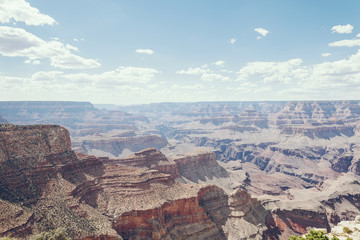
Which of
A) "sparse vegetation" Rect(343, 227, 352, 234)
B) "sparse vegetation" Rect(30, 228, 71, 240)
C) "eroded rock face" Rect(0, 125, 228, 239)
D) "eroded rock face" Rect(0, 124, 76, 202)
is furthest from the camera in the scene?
"eroded rock face" Rect(0, 124, 76, 202)

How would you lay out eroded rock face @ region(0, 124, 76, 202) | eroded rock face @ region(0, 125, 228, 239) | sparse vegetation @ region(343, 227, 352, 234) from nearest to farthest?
sparse vegetation @ region(343, 227, 352, 234) < eroded rock face @ region(0, 125, 228, 239) < eroded rock face @ region(0, 124, 76, 202)

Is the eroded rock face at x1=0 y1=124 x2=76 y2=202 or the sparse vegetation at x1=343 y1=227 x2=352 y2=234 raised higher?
the eroded rock face at x1=0 y1=124 x2=76 y2=202

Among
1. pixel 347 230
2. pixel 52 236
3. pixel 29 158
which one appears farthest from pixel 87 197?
pixel 347 230

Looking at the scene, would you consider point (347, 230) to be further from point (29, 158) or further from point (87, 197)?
point (29, 158)

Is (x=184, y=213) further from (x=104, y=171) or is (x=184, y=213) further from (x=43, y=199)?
(x=43, y=199)

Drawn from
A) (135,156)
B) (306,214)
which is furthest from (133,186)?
(306,214)

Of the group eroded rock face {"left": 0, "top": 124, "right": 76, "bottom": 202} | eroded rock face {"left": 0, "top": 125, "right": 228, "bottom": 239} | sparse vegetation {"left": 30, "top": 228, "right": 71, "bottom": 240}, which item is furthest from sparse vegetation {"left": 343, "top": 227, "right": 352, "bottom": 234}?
eroded rock face {"left": 0, "top": 124, "right": 76, "bottom": 202}

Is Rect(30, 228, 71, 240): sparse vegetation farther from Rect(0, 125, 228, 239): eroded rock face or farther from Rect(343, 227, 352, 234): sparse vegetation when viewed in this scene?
Rect(343, 227, 352, 234): sparse vegetation

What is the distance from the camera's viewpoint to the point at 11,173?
5453 cm

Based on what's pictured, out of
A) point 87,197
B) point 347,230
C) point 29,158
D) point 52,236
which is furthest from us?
point 87,197

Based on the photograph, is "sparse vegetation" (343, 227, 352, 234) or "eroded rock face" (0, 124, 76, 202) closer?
"sparse vegetation" (343, 227, 352, 234)

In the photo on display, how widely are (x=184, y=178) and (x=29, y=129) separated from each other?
290ft

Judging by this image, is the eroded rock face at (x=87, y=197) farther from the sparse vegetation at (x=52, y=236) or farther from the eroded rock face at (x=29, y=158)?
the sparse vegetation at (x=52, y=236)

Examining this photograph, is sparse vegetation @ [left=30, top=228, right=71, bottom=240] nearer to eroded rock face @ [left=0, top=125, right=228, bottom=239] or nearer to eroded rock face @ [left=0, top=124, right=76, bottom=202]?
eroded rock face @ [left=0, top=125, right=228, bottom=239]
